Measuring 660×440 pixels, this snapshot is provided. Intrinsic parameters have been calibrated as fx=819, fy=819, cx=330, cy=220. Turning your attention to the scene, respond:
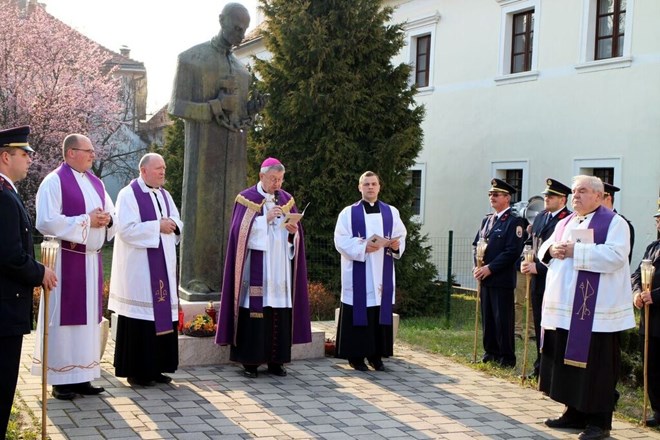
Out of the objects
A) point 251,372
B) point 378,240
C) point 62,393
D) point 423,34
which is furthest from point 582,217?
point 423,34

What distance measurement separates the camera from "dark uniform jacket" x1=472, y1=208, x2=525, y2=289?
929 cm

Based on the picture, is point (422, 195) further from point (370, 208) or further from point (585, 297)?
point (585, 297)

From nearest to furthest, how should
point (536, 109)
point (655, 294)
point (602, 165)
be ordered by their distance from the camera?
point (655, 294)
point (602, 165)
point (536, 109)

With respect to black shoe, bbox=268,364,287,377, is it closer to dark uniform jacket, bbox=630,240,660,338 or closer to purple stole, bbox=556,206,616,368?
purple stole, bbox=556,206,616,368

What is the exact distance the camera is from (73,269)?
672 cm

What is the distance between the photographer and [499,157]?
2056cm

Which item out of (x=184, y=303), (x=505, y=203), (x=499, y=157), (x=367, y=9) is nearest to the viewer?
(x=184, y=303)

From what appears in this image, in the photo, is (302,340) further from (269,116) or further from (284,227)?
(269,116)

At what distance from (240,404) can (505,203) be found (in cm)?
419

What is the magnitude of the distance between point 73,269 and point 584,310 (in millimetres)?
4108

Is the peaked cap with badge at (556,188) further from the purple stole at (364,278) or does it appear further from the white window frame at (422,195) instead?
the white window frame at (422,195)

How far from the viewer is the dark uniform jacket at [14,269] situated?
494cm

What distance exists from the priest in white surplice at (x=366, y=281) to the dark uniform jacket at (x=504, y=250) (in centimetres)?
123

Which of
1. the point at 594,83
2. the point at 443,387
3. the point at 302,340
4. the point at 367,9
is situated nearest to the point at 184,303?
the point at 302,340
